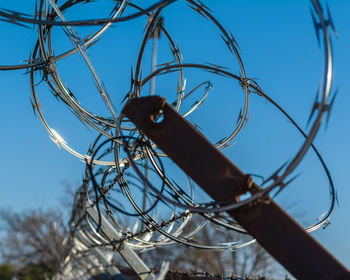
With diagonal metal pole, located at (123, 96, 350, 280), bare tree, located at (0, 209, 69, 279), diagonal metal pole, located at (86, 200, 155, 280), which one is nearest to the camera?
diagonal metal pole, located at (123, 96, 350, 280)

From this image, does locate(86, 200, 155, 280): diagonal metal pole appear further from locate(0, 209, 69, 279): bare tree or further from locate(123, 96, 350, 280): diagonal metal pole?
locate(0, 209, 69, 279): bare tree

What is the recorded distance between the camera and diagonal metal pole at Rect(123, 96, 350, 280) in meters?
2.55

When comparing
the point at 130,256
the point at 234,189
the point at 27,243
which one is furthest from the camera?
the point at 27,243

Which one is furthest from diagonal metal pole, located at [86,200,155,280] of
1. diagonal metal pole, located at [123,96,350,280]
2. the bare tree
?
the bare tree

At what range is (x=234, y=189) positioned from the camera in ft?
8.80

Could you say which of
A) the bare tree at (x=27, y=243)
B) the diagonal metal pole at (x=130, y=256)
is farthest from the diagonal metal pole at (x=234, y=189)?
the bare tree at (x=27, y=243)

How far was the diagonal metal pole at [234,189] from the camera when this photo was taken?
2553 mm

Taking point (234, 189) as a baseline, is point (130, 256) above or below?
above

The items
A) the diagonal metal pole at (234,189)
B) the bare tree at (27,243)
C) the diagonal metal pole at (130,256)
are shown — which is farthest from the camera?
the bare tree at (27,243)

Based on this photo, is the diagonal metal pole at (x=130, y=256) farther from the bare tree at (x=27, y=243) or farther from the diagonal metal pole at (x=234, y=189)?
the bare tree at (x=27, y=243)

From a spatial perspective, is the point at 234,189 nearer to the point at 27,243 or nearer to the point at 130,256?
the point at 130,256

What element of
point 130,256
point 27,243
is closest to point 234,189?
point 130,256

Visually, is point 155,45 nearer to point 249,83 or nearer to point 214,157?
point 249,83

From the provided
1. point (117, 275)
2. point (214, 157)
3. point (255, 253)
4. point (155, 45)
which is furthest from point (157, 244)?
point (255, 253)
